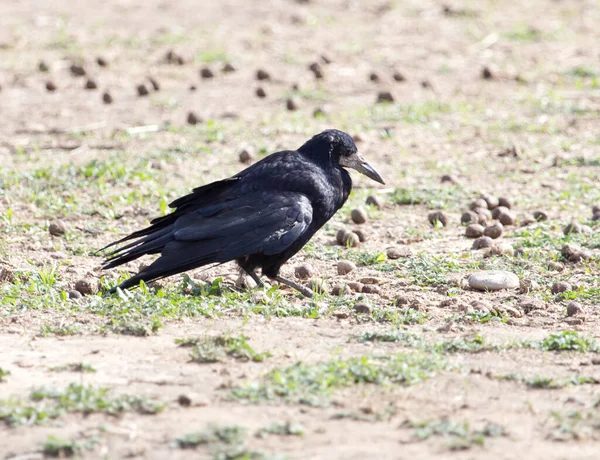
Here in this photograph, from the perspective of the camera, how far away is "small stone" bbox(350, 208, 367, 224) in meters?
7.75

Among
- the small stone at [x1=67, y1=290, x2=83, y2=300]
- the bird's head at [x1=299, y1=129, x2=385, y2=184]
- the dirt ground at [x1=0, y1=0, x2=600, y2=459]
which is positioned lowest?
the small stone at [x1=67, y1=290, x2=83, y2=300]

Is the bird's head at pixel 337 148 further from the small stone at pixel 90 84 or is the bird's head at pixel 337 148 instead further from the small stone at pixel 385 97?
the small stone at pixel 90 84

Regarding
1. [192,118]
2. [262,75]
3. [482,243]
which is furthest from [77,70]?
[482,243]

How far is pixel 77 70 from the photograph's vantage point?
1186 centimetres

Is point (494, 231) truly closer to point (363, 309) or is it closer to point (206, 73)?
point (363, 309)

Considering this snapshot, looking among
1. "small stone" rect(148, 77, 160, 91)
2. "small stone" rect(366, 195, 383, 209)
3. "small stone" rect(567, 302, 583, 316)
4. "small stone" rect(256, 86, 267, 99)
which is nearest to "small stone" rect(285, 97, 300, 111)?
"small stone" rect(256, 86, 267, 99)

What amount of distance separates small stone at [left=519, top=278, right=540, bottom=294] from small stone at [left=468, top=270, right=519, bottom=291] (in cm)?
5

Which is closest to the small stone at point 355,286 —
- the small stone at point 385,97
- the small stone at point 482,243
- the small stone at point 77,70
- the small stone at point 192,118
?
the small stone at point 482,243

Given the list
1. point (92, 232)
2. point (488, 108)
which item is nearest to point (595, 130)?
point (488, 108)

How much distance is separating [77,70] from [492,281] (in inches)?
272

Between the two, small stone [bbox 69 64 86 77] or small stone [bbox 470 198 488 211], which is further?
small stone [bbox 69 64 86 77]

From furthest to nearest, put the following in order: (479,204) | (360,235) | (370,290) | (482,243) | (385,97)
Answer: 1. (385,97)
2. (479,204)
3. (360,235)
4. (482,243)
5. (370,290)

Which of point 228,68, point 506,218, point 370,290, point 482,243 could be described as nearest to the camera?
point 370,290

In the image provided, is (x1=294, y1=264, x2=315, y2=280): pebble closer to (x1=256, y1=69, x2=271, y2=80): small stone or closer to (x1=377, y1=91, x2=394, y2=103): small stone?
(x1=377, y1=91, x2=394, y2=103): small stone
